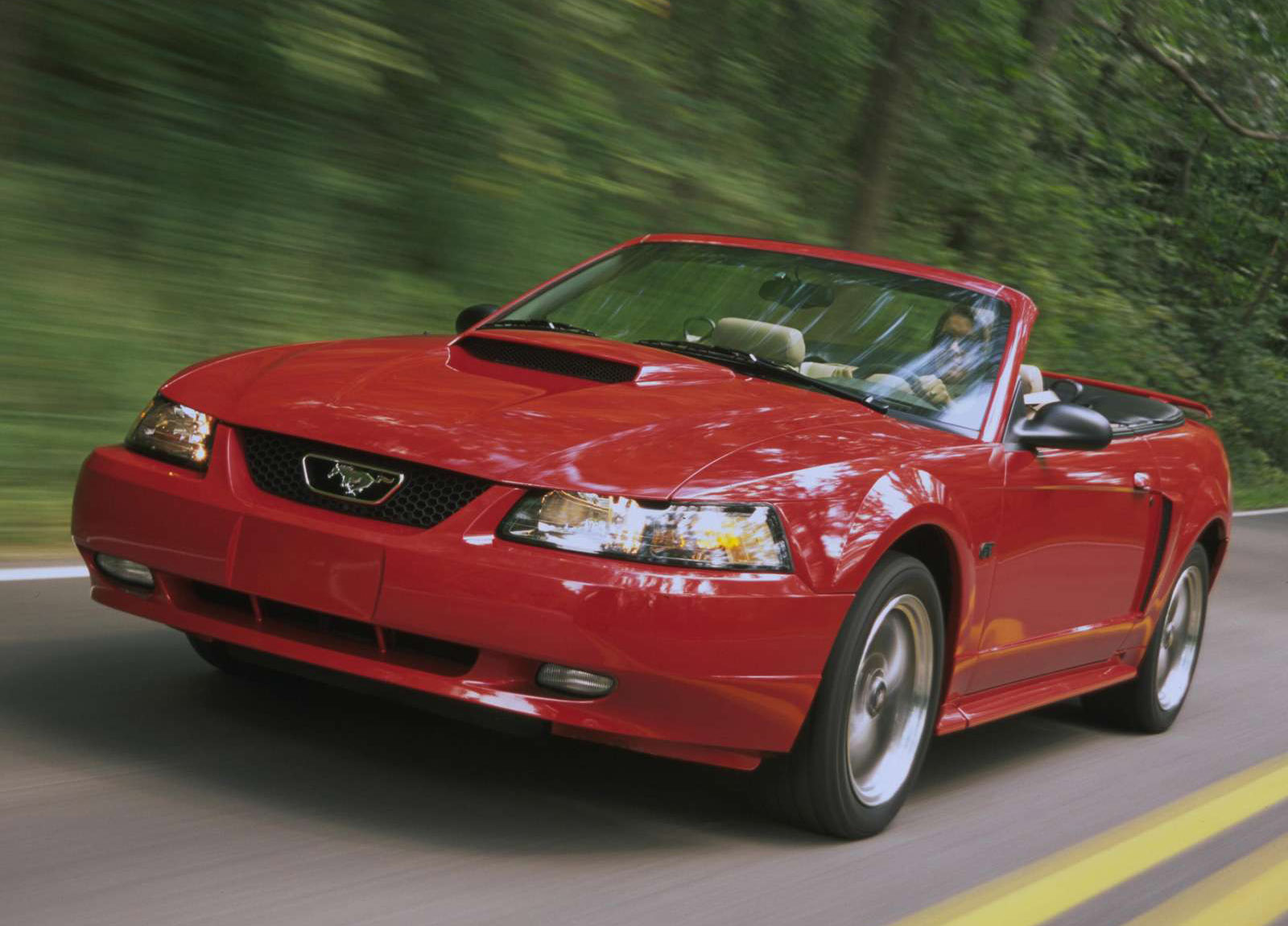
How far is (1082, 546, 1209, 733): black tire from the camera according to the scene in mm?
6465

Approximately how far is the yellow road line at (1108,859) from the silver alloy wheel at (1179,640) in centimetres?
67

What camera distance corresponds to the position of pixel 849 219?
15359 millimetres

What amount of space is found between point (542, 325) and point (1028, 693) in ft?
6.09

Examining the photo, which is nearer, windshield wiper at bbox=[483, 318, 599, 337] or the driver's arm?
the driver's arm

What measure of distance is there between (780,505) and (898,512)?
43cm

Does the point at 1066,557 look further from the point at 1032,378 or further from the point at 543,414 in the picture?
the point at 543,414

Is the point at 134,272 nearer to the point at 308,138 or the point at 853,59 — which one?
the point at 308,138

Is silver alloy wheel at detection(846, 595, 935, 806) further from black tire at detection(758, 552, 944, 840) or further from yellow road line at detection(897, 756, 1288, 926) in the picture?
yellow road line at detection(897, 756, 1288, 926)

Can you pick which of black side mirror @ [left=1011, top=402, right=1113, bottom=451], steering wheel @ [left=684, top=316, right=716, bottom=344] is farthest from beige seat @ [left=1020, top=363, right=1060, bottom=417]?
steering wheel @ [left=684, top=316, right=716, bottom=344]

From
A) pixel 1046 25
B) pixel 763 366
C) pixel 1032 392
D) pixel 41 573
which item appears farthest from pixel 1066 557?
pixel 1046 25

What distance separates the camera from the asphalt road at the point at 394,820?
342 centimetres

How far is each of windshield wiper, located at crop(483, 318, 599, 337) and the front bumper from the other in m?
1.49

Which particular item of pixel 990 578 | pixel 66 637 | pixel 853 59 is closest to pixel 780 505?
pixel 990 578

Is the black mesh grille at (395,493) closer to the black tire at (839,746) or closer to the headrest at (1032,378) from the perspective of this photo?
the black tire at (839,746)
